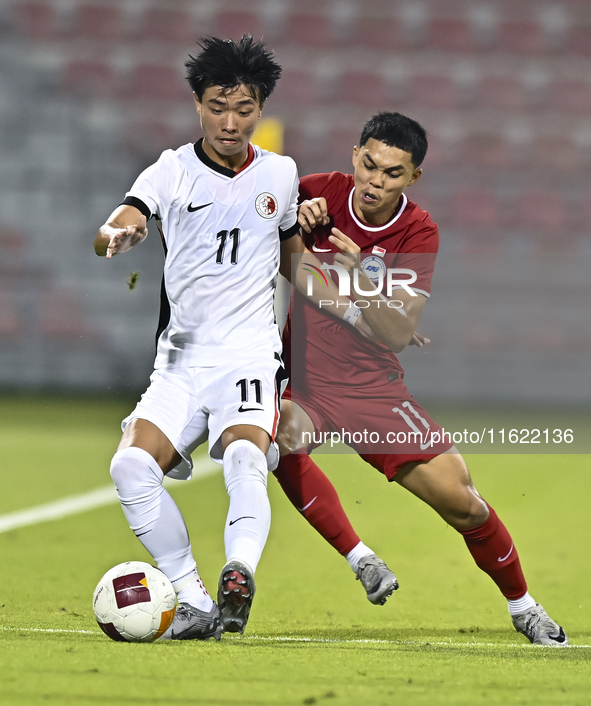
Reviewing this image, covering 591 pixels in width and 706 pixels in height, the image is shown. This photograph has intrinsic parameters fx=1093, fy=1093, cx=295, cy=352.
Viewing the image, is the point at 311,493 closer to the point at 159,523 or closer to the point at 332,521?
the point at 332,521

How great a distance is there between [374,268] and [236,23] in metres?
8.50

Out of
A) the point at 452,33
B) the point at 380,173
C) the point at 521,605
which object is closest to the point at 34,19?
the point at 452,33

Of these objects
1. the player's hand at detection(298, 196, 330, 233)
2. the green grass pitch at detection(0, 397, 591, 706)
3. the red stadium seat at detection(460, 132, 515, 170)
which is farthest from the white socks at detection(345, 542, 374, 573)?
the red stadium seat at detection(460, 132, 515, 170)

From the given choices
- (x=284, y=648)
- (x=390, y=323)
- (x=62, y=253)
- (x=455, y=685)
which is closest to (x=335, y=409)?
(x=390, y=323)

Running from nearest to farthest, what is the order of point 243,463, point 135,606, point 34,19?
point 135,606, point 243,463, point 34,19

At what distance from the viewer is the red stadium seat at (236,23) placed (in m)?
11.7

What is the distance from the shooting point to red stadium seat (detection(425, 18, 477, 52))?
1179 cm

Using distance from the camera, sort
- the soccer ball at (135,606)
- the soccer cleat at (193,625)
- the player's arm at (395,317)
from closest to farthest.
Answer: the soccer ball at (135,606)
the soccer cleat at (193,625)
the player's arm at (395,317)

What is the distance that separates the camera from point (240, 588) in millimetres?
2877

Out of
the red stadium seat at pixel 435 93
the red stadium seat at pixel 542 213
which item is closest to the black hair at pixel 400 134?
the red stadium seat at pixel 542 213

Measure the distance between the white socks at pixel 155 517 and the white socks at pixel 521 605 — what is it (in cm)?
114

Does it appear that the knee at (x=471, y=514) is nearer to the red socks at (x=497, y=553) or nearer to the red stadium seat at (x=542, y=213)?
the red socks at (x=497, y=553)

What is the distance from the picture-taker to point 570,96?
1180 centimetres

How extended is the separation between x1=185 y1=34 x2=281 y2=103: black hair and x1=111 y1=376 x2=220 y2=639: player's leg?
1.08 meters
